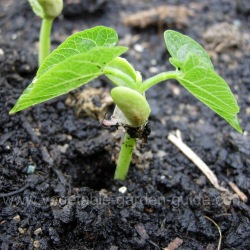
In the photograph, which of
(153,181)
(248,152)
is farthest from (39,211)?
(248,152)

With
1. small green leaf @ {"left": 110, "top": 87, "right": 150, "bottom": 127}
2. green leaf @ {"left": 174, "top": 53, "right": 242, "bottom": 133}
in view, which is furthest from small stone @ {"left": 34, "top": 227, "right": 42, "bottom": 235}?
green leaf @ {"left": 174, "top": 53, "right": 242, "bottom": 133}

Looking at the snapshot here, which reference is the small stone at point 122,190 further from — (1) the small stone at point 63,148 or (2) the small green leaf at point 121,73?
(2) the small green leaf at point 121,73

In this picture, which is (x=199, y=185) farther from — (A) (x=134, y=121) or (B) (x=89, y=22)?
(B) (x=89, y=22)

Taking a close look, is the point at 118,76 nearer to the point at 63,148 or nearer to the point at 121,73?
the point at 121,73

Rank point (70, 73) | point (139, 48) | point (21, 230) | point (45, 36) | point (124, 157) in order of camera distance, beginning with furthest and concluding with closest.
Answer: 1. point (139, 48)
2. point (45, 36)
3. point (124, 157)
4. point (21, 230)
5. point (70, 73)

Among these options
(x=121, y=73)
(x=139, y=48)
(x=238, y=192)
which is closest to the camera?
(x=121, y=73)

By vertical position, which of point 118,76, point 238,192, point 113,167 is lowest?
point 238,192

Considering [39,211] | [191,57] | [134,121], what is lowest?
[39,211]

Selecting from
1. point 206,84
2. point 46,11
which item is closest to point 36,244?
point 206,84
